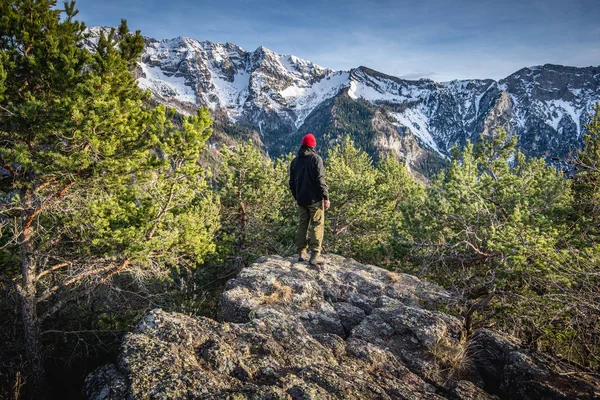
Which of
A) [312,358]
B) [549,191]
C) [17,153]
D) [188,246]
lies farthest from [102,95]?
[549,191]

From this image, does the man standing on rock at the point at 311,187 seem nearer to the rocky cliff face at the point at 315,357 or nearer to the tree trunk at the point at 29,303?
the rocky cliff face at the point at 315,357

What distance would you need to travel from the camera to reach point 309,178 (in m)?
8.29

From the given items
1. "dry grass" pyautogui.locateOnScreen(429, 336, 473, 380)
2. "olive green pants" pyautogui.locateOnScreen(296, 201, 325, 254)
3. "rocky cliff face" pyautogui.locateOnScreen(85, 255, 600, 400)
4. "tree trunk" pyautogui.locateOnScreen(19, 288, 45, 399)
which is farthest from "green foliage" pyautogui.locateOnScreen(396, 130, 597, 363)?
"tree trunk" pyautogui.locateOnScreen(19, 288, 45, 399)

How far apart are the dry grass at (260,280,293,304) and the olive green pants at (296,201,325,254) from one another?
1.74 meters

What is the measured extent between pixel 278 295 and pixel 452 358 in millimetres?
3713

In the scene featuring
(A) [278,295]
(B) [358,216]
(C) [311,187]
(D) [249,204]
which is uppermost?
(C) [311,187]

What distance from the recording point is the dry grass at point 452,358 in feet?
17.2

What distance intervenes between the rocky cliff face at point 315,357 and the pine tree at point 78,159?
3003 millimetres

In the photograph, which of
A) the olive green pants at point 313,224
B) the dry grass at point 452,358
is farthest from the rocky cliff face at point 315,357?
the olive green pants at point 313,224

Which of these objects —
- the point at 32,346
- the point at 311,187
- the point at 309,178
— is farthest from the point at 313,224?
the point at 32,346

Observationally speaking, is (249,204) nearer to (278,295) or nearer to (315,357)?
(278,295)

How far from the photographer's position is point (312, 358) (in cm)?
451

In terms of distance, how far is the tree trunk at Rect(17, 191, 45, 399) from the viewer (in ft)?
22.6

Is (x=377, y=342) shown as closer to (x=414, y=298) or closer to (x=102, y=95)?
(x=414, y=298)
